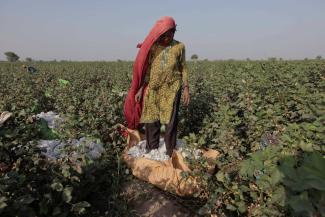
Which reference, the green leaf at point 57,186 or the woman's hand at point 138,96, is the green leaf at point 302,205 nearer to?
the green leaf at point 57,186

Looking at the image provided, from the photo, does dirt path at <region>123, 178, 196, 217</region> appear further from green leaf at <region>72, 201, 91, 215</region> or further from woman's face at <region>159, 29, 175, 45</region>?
woman's face at <region>159, 29, 175, 45</region>

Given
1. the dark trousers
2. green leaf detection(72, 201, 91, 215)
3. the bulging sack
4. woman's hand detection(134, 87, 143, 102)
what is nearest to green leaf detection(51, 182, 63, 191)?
green leaf detection(72, 201, 91, 215)

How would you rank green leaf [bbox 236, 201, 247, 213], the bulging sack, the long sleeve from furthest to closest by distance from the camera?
1. the long sleeve
2. the bulging sack
3. green leaf [bbox 236, 201, 247, 213]

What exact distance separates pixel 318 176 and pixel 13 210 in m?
1.52

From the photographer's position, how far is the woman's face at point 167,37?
396 centimetres

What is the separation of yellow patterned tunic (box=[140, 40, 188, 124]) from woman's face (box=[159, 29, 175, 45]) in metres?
0.06

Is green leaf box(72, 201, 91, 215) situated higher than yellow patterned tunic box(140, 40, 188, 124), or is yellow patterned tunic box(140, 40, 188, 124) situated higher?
yellow patterned tunic box(140, 40, 188, 124)

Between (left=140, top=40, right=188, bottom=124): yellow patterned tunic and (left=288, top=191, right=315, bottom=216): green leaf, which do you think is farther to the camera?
(left=140, top=40, right=188, bottom=124): yellow patterned tunic

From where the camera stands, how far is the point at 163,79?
413cm

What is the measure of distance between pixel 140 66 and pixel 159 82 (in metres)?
0.28

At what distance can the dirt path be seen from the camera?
302cm

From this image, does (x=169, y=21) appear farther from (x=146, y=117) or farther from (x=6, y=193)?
(x=6, y=193)

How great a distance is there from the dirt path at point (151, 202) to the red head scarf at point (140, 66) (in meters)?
1.16

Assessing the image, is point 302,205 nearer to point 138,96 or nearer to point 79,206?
point 79,206
